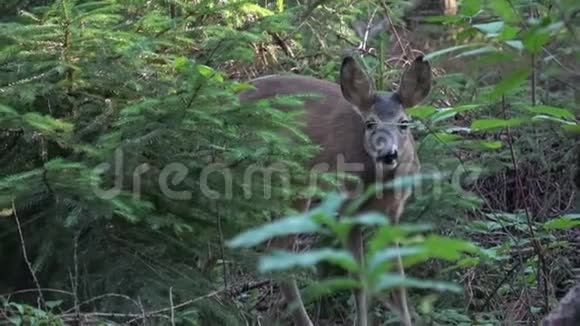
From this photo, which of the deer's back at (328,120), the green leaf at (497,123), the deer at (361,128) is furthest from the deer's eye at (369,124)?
the green leaf at (497,123)

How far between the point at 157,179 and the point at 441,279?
2.51 metres

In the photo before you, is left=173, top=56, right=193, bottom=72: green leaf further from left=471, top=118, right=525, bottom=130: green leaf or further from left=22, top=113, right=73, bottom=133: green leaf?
left=471, top=118, right=525, bottom=130: green leaf

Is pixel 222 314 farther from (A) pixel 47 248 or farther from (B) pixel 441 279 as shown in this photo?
(B) pixel 441 279

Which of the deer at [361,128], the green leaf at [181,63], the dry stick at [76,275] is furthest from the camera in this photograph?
the deer at [361,128]

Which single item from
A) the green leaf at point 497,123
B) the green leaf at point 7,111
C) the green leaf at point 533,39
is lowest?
the green leaf at point 7,111

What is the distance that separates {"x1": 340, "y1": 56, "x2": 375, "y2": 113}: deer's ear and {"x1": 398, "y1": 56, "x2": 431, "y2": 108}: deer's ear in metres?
0.25

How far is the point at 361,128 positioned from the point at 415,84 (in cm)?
52

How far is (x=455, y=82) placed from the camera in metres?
9.50

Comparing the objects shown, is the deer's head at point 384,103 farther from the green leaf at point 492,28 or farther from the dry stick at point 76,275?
the green leaf at point 492,28

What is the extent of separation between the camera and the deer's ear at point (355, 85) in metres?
8.05

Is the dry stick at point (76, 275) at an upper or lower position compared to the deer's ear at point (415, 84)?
lower

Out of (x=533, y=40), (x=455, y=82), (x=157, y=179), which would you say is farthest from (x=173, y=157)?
(x=455, y=82)

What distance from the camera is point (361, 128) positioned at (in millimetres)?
8234

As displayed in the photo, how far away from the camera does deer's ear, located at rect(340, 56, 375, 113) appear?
805 cm
